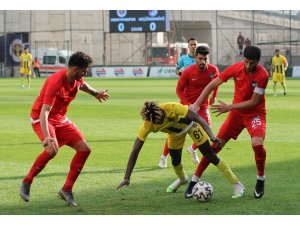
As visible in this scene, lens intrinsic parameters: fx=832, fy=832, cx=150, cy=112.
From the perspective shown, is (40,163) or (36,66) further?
(36,66)

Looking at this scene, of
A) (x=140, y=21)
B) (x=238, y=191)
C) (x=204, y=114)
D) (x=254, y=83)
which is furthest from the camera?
(x=140, y=21)

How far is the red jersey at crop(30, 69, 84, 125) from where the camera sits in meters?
9.96

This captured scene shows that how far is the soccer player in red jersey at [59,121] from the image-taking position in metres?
9.93

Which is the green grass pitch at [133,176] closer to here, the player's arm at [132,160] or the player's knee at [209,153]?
the player's arm at [132,160]

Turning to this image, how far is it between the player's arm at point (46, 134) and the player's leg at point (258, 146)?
2629mm

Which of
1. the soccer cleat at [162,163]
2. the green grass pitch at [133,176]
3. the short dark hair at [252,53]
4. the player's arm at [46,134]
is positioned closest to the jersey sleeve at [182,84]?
the soccer cleat at [162,163]

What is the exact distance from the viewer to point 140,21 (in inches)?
2623

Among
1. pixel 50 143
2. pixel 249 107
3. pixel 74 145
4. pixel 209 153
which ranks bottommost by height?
pixel 209 153

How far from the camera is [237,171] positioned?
13109 mm

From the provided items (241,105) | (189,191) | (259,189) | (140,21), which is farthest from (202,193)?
(140,21)

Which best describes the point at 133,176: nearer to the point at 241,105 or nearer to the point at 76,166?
the point at 76,166

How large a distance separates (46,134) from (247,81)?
2833 mm
